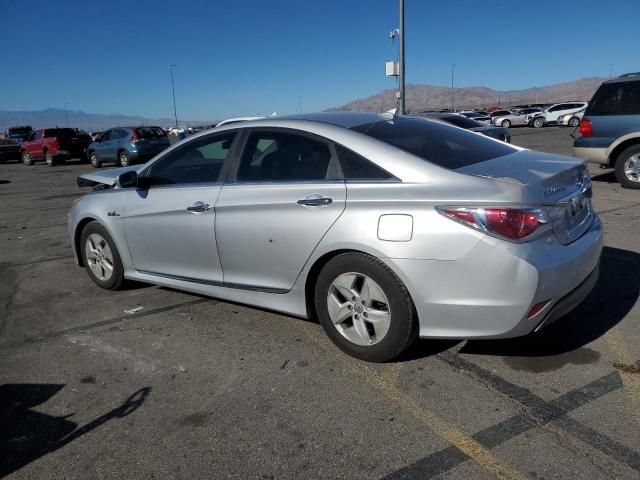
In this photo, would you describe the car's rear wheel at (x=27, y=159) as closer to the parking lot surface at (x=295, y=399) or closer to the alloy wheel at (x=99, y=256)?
the alloy wheel at (x=99, y=256)

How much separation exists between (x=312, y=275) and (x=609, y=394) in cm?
186

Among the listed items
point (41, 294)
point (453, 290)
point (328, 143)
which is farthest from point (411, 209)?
point (41, 294)

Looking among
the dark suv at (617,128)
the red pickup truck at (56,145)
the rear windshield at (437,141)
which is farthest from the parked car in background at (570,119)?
the rear windshield at (437,141)

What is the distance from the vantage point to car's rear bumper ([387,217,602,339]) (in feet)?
9.25

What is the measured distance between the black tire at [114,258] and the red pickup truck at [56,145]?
71.5 feet

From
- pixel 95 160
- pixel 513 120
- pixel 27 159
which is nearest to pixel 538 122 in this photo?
pixel 513 120

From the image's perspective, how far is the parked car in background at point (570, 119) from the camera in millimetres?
33844

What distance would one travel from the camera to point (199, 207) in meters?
4.04

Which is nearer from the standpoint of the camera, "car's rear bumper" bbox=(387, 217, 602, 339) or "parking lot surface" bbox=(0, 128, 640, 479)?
"parking lot surface" bbox=(0, 128, 640, 479)

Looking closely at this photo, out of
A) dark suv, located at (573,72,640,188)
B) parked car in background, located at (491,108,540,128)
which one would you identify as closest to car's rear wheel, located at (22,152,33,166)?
dark suv, located at (573,72,640,188)

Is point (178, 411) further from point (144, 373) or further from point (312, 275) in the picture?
point (312, 275)

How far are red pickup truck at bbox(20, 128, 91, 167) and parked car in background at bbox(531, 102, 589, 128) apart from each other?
29.0m

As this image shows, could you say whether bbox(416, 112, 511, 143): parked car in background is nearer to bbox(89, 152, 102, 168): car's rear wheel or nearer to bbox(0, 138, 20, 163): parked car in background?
bbox(89, 152, 102, 168): car's rear wheel

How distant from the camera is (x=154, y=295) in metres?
4.98
